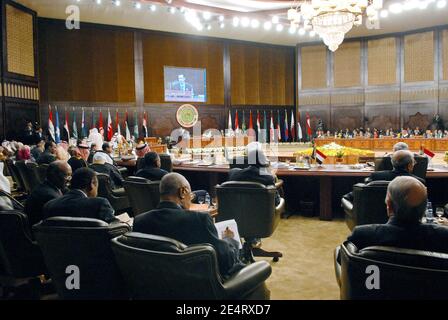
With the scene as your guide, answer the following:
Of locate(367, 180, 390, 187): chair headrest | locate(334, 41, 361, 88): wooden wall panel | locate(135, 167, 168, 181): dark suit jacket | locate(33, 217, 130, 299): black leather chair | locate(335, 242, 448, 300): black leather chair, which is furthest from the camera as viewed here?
locate(334, 41, 361, 88): wooden wall panel

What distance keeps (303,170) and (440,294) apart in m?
4.59

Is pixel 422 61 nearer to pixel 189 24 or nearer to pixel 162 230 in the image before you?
pixel 189 24

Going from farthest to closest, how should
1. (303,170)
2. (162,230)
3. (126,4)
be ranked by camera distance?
1. (126,4)
2. (303,170)
3. (162,230)

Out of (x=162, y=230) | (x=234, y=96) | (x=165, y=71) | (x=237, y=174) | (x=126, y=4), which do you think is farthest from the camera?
(x=234, y=96)

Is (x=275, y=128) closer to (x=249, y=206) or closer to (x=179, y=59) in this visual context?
(x=179, y=59)

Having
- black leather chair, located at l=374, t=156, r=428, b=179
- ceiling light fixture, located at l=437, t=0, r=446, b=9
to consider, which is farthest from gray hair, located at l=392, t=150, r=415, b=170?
ceiling light fixture, located at l=437, t=0, r=446, b=9

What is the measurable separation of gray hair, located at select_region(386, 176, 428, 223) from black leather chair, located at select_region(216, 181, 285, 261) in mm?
2012

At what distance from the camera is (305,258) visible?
4.39 metres

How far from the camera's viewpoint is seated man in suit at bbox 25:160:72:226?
3.23 m

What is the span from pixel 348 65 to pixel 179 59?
22.4 feet

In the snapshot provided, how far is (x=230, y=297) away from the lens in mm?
2066

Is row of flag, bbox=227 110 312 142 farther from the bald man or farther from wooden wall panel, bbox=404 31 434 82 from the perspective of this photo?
the bald man

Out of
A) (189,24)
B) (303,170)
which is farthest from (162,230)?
(189,24)
